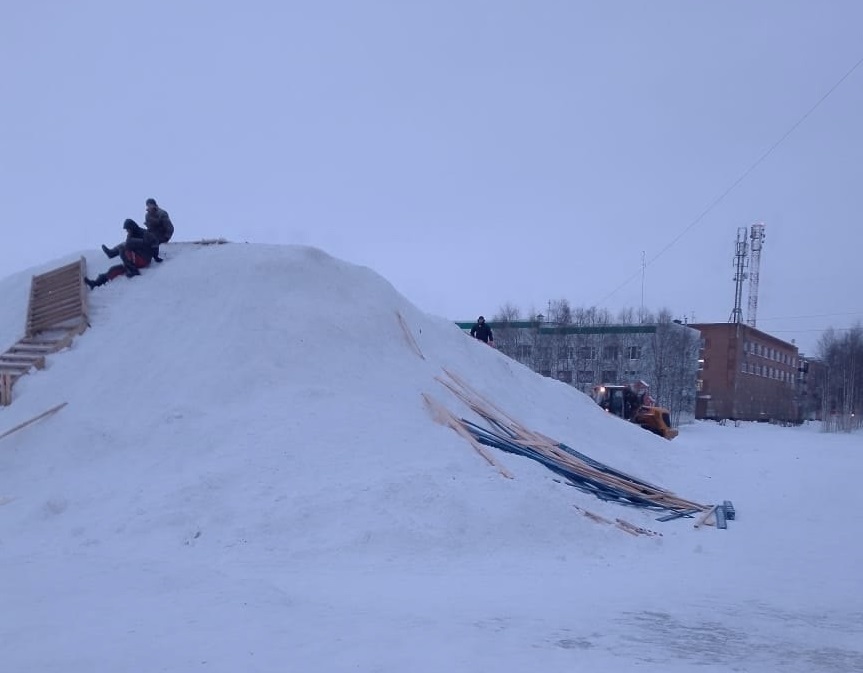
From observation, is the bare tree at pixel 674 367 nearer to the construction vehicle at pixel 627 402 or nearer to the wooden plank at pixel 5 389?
the construction vehicle at pixel 627 402

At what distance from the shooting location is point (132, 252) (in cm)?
1583

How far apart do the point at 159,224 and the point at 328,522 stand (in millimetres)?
10256

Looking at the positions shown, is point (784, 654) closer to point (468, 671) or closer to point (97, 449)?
point (468, 671)

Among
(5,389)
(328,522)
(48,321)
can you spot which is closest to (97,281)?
(48,321)

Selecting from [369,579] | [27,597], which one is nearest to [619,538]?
[369,579]

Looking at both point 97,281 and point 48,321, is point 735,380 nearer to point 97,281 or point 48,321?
point 97,281

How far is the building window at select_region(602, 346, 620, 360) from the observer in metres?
48.5

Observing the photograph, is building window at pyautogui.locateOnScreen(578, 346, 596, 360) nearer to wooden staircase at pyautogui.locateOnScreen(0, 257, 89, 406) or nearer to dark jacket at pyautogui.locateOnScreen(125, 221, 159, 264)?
dark jacket at pyautogui.locateOnScreen(125, 221, 159, 264)

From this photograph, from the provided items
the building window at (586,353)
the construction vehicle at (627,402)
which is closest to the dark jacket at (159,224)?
the construction vehicle at (627,402)

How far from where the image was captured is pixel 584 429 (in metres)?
17.0

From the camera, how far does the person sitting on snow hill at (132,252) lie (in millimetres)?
15789

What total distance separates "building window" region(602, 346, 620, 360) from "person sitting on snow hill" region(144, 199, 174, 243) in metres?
36.2

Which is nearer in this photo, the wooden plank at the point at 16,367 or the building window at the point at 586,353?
the wooden plank at the point at 16,367

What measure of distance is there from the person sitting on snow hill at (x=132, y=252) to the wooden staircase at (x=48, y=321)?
1.64 feet
